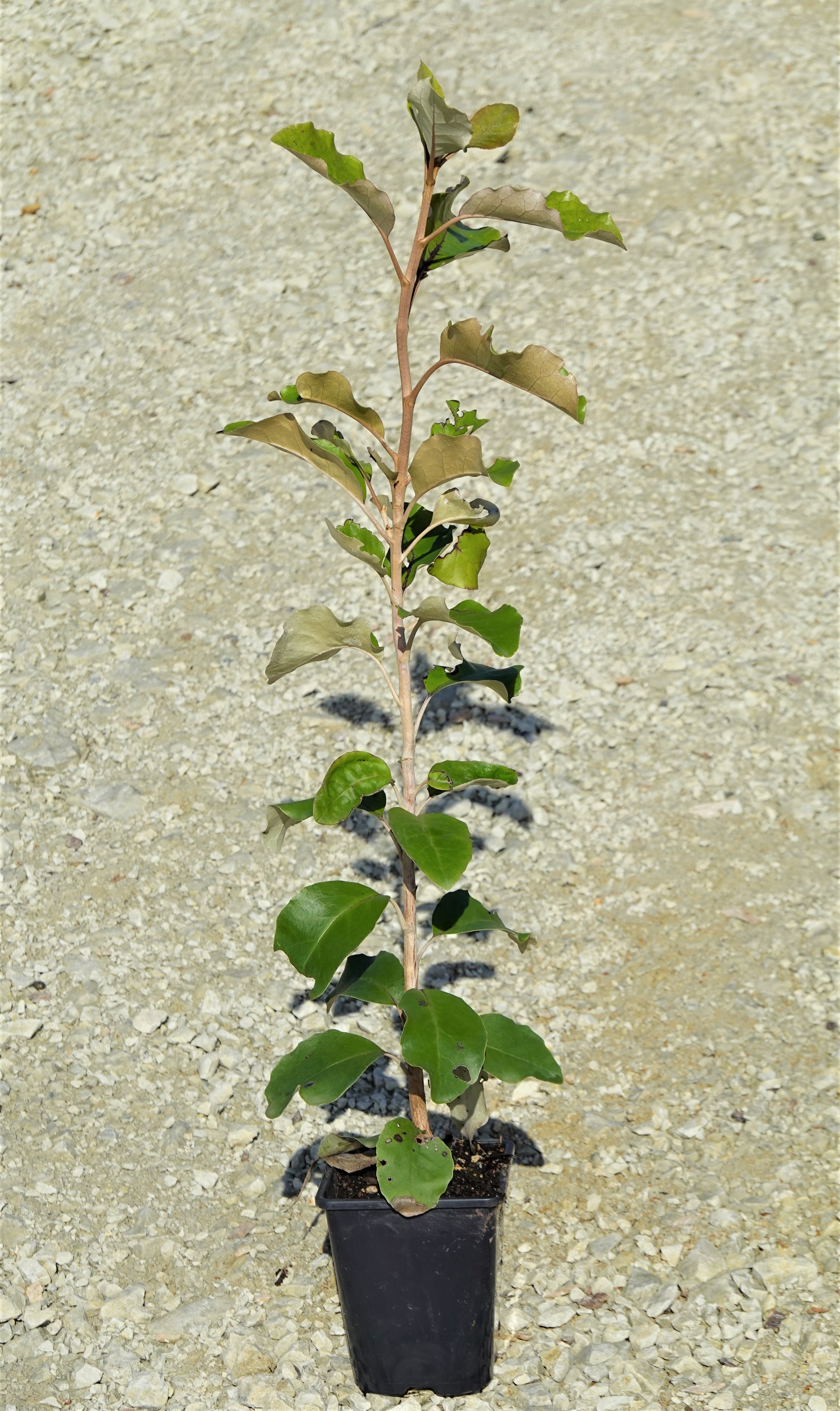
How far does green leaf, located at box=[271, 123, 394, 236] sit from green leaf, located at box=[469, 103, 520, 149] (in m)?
Result: 0.16

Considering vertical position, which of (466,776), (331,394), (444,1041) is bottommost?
(444,1041)

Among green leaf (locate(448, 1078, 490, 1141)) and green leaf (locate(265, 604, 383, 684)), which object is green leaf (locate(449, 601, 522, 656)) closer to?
green leaf (locate(265, 604, 383, 684))

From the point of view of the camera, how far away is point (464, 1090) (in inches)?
71.8

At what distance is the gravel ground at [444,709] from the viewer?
233 cm

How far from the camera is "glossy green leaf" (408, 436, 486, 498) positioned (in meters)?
1.79

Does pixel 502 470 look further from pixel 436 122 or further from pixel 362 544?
pixel 436 122

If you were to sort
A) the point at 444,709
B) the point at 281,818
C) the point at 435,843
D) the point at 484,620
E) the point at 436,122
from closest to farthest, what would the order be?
the point at 436,122 < the point at 435,843 < the point at 484,620 < the point at 281,818 < the point at 444,709

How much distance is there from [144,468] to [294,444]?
256 cm

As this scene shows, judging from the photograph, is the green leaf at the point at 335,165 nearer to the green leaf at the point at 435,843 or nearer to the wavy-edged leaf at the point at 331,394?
the wavy-edged leaf at the point at 331,394

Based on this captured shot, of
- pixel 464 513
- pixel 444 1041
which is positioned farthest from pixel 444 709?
pixel 444 1041

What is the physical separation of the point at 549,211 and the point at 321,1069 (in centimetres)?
136

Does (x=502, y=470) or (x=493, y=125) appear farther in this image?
(x=502, y=470)

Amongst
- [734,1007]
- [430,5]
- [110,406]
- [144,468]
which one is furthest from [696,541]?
[430,5]

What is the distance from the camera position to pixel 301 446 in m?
1.86
